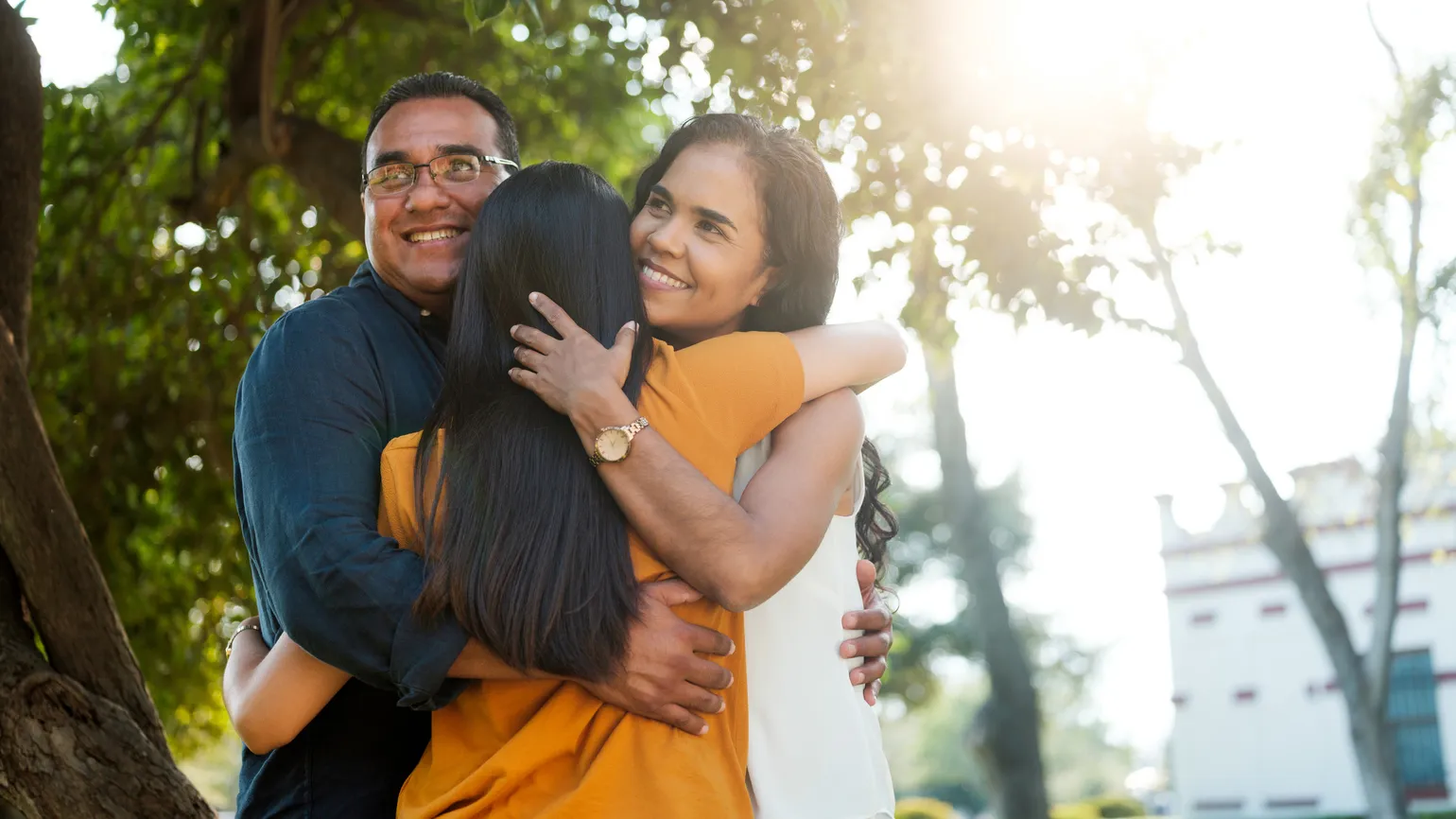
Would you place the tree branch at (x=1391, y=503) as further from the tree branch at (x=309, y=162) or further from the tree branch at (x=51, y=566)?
the tree branch at (x=51, y=566)

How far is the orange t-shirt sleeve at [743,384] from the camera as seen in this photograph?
7.65 feet

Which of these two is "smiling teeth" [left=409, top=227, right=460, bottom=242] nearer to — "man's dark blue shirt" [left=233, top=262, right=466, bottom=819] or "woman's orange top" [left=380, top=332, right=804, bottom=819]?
"man's dark blue shirt" [left=233, top=262, right=466, bottom=819]

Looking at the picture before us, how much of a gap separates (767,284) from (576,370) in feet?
2.32

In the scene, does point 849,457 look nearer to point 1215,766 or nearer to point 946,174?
point 946,174

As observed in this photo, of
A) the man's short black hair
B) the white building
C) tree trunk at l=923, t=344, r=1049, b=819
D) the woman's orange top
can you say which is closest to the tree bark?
tree trunk at l=923, t=344, r=1049, b=819

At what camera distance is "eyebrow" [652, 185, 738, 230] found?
2734mm

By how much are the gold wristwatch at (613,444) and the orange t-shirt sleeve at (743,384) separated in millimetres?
162

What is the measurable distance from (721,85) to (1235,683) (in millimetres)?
26760

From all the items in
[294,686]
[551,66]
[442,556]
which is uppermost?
[551,66]

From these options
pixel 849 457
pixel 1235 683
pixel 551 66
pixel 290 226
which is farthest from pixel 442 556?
pixel 1235 683

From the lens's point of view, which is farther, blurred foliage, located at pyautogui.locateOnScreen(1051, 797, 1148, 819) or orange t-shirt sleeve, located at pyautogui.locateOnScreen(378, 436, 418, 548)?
blurred foliage, located at pyautogui.locateOnScreen(1051, 797, 1148, 819)

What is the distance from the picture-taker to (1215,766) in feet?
97.3

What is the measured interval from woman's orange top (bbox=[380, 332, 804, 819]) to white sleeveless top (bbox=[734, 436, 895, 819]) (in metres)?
0.05

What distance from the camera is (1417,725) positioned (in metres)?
26.6
